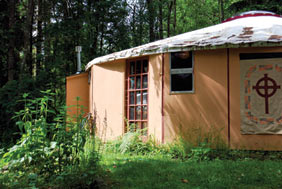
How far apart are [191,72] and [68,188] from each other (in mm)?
3865

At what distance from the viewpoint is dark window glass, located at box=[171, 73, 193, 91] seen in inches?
235

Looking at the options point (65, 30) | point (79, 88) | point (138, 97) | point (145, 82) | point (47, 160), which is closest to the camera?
point (47, 160)

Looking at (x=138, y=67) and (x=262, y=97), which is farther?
(x=138, y=67)

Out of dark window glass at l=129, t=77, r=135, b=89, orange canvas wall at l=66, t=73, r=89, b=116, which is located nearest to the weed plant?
dark window glass at l=129, t=77, r=135, b=89

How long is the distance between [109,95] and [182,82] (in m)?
2.41

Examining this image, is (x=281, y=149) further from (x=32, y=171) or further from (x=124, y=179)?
(x=32, y=171)

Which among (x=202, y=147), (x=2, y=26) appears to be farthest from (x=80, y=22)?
(x=202, y=147)

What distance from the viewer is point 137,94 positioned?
265 inches

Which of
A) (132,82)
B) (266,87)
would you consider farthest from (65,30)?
(266,87)

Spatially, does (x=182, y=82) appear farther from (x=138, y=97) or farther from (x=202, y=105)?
(x=138, y=97)

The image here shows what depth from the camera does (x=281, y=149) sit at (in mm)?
5277

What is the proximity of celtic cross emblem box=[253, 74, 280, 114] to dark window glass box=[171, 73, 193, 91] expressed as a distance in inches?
53.8

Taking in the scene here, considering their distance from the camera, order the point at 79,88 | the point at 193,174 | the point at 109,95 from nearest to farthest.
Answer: the point at 193,174 → the point at 109,95 → the point at 79,88

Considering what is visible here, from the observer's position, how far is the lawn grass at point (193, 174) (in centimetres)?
336
